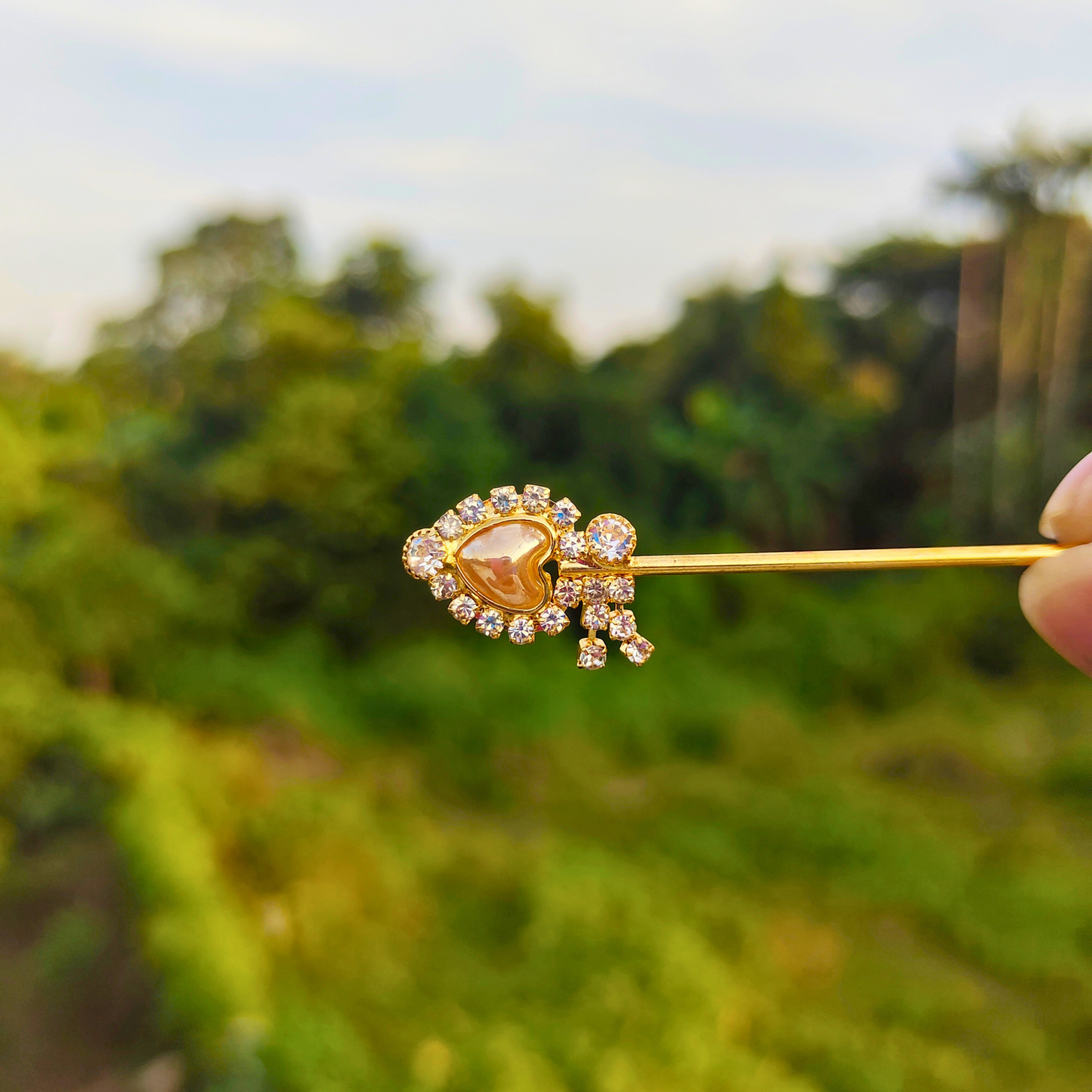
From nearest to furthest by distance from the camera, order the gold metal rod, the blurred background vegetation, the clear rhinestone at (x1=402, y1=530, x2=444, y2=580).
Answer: the gold metal rod → the clear rhinestone at (x1=402, y1=530, x2=444, y2=580) → the blurred background vegetation

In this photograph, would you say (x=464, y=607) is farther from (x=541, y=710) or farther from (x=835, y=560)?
(x=541, y=710)

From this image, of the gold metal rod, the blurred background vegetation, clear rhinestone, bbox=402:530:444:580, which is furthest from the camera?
the blurred background vegetation

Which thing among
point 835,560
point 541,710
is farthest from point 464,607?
point 541,710

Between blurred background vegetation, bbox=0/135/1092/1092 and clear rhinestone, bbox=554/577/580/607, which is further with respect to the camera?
blurred background vegetation, bbox=0/135/1092/1092

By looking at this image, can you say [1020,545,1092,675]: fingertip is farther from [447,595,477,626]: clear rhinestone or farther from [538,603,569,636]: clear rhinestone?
[447,595,477,626]: clear rhinestone

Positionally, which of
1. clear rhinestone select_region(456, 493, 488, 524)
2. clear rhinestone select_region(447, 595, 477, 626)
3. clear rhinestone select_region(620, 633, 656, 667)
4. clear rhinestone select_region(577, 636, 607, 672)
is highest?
clear rhinestone select_region(456, 493, 488, 524)

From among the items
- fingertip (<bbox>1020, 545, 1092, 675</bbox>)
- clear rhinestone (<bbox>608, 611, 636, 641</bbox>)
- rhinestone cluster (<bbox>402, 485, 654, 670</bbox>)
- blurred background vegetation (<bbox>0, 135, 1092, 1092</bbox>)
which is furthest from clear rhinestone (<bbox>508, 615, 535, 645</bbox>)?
blurred background vegetation (<bbox>0, 135, 1092, 1092</bbox>)

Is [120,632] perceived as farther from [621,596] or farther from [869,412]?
[869,412]
